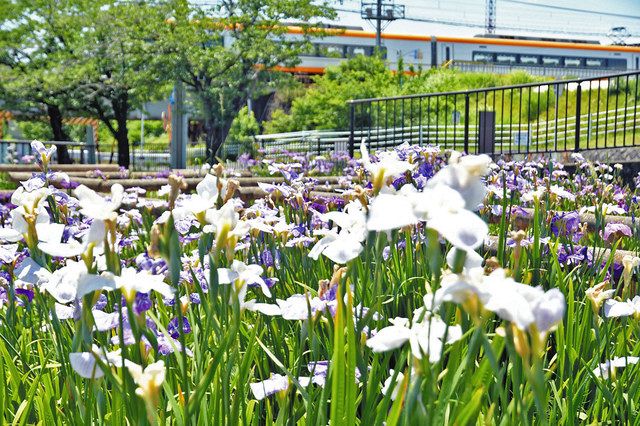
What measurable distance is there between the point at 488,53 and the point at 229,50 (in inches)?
855

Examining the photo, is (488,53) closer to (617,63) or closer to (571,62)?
(571,62)

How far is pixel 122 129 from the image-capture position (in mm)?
20562

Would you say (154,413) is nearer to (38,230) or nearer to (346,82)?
(38,230)

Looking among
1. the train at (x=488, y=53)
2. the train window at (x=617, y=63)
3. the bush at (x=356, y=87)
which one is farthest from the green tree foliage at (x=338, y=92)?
the train window at (x=617, y=63)

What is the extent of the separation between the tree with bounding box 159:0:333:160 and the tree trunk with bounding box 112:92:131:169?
3.27m

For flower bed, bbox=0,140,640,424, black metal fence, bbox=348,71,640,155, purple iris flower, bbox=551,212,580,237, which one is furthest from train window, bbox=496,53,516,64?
flower bed, bbox=0,140,640,424

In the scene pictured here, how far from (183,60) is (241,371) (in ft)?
54.8

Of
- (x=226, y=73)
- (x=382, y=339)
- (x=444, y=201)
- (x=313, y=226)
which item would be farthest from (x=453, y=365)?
(x=226, y=73)

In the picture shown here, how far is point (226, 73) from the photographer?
56.7 ft

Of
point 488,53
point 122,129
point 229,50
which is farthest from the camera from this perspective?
point 488,53

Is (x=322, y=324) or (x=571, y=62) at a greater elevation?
(x=571, y=62)

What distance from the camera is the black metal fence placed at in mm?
8781

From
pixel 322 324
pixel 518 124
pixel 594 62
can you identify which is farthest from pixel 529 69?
pixel 322 324

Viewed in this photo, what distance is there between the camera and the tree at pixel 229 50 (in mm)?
17094
